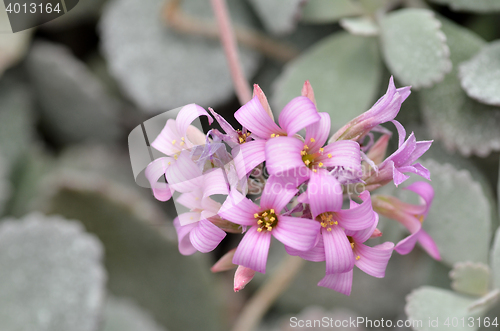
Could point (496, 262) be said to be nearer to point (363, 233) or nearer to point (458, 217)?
point (458, 217)

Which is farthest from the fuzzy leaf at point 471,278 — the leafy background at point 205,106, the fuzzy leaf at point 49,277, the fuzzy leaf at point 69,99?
the fuzzy leaf at point 69,99

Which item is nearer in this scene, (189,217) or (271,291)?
(189,217)

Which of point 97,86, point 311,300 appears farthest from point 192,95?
point 311,300

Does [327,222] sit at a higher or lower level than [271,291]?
higher

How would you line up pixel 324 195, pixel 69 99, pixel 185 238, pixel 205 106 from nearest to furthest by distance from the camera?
pixel 324 195, pixel 185 238, pixel 205 106, pixel 69 99

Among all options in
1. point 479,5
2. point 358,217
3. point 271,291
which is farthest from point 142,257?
point 479,5

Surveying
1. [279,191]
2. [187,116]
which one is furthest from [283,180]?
[187,116]

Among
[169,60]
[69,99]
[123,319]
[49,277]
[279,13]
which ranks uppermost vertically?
[279,13]

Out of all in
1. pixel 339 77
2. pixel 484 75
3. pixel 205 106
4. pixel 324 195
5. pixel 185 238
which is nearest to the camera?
pixel 324 195

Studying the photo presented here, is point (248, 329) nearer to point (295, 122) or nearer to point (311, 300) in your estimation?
point (311, 300)
